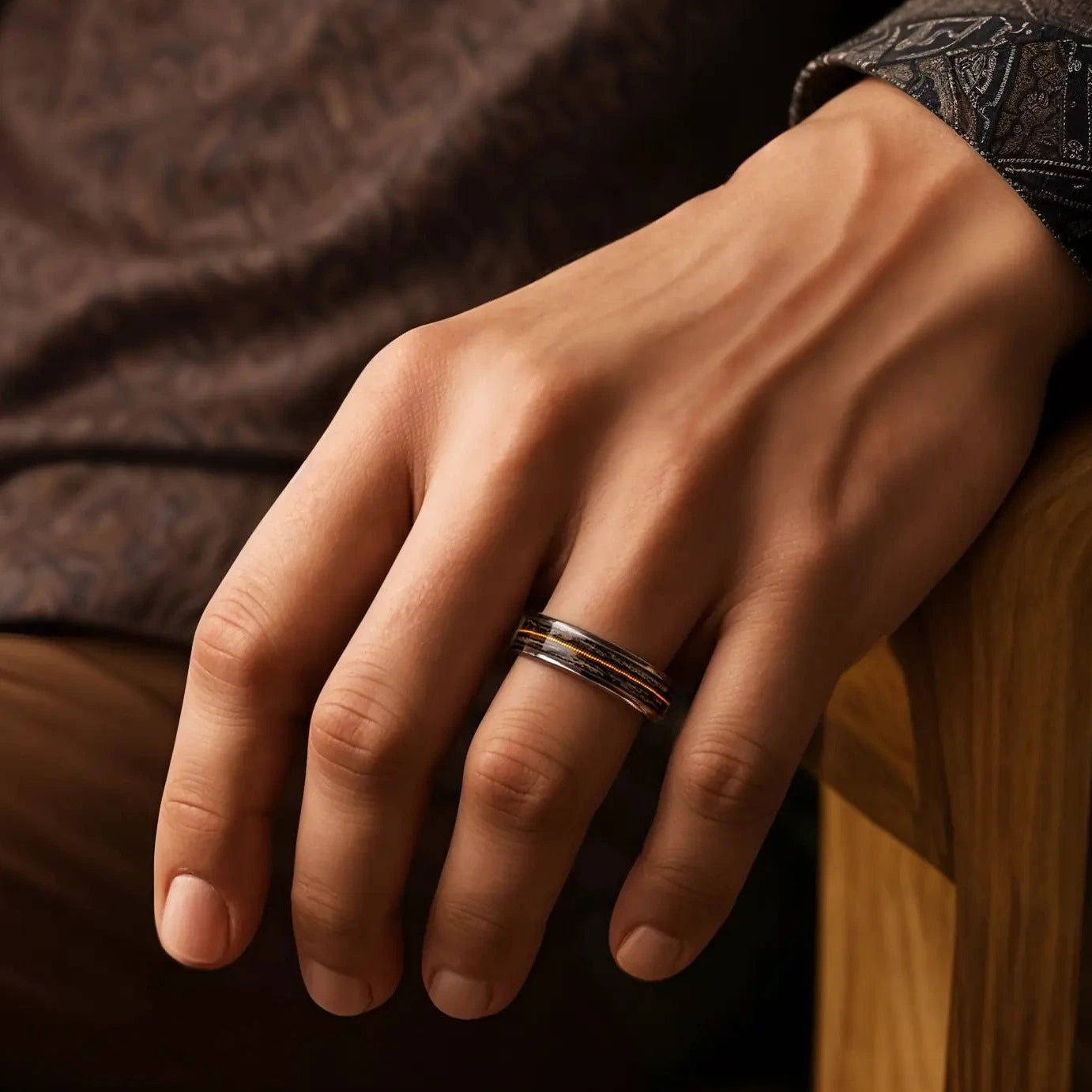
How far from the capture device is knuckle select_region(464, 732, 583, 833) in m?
0.41

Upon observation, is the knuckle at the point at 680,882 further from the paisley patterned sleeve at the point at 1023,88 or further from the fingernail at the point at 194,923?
the paisley patterned sleeve at the point at 1023,88

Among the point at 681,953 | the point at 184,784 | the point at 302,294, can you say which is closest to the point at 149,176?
the point at 302,294

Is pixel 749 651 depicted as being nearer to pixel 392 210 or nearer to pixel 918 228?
pixel 918 228

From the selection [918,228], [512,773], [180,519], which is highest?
[918,228]

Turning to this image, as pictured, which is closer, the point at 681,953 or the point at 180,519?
the point at 681,953

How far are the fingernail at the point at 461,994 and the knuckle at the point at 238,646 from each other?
0.12 meters

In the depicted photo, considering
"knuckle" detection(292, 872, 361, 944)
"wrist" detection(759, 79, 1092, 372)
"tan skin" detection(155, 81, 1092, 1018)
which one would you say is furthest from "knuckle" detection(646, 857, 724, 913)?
"wrist" detection(759, 79, 1092, 372)

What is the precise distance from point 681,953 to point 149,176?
0.56 metres

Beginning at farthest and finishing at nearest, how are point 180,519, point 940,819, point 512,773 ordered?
point 180,519, point 940,819, point 512,773

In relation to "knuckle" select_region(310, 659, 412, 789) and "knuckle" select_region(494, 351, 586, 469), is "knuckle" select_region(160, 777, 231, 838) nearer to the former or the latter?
"knuckle" select_region(310, 659, 412, 789)

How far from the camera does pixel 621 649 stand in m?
0.42

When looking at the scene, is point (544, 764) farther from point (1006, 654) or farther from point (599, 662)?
point (1006, 654)

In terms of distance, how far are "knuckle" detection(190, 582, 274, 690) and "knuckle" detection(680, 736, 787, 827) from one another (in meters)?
0.15

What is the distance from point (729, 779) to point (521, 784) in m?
0.07
